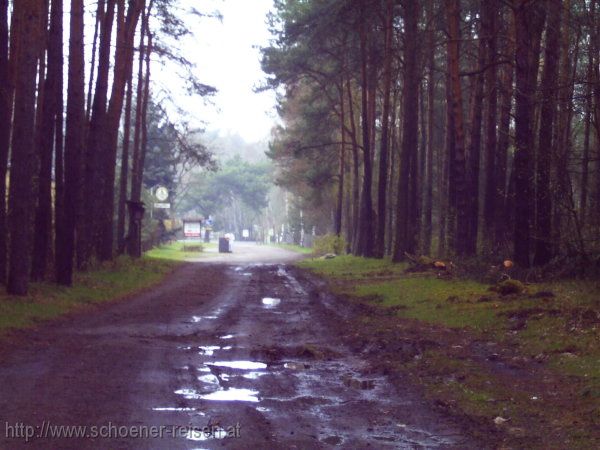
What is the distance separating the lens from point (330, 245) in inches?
2186

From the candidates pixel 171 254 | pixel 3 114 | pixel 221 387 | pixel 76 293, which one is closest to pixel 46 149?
pixel 3 114

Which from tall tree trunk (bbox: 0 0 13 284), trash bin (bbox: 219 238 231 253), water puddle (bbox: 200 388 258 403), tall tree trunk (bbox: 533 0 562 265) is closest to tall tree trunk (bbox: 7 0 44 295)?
tall tree trunk (bbox: 0 0 13 284)

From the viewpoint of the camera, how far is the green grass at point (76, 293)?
1588 centimetres

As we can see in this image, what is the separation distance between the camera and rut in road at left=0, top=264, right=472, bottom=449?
24.8 feet

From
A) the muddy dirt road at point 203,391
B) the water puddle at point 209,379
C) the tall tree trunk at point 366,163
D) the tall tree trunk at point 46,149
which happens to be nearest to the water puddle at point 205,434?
the muddy dirt road at point 203,391

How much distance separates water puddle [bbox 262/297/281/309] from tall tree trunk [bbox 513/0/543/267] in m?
6.22

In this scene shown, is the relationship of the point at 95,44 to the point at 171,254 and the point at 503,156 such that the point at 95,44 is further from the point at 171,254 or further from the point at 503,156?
the point at 171,254

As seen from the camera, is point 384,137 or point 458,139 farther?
point 384,137

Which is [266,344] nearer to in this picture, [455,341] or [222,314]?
[455,341]

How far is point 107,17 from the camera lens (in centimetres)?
2647

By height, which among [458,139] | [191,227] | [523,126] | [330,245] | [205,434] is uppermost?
[458,139]

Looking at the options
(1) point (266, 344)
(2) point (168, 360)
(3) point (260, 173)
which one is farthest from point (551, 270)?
(3) point (260, 173)

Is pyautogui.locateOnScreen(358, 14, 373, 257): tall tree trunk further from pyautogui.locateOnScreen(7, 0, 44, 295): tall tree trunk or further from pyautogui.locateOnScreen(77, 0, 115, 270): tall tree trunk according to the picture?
pyautogui.locateOnScreen(7, 0, 44, 295): tall tree trunk

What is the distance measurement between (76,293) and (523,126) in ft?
38.2
